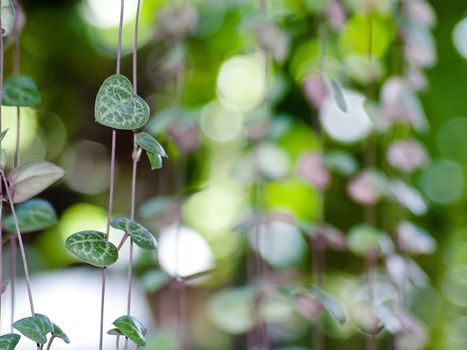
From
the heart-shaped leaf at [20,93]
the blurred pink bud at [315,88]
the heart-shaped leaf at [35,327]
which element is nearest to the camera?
the heart-shaped leaf at [35,327]

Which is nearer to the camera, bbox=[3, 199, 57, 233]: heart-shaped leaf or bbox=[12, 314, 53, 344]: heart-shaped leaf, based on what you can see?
bbox=[12, 314, 53, 344]: heart-shaped leaf

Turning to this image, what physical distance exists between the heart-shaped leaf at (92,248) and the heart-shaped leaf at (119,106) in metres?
0.06

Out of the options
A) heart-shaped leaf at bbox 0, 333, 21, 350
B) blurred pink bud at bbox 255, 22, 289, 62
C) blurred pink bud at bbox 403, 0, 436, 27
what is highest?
blurred pink bud at bbox 403, 0, 436, 27

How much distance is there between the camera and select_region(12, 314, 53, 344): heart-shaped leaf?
334 millimetres

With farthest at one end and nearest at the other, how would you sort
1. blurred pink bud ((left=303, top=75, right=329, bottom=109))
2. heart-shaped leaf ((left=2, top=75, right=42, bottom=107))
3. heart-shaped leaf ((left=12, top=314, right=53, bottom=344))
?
blurred pink bud ((left=303, top=75, right=329, bottom=109)) < heart-shaped leaf ((left=2, top=75, right=42, bottom=107)) < heart-shaped leaf ((left=12, top=314, right=53, bottom=344))

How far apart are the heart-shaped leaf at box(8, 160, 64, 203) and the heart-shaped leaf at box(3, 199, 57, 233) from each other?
0.10 m

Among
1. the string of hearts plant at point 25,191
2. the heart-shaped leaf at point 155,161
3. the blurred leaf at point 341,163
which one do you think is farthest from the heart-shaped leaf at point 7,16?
the blurred leaf at point 341,163

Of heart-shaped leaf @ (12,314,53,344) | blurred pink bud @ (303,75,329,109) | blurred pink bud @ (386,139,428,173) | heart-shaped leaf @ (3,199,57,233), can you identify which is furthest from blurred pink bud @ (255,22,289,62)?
heart-shaped leaf @ (12,314,53,344)

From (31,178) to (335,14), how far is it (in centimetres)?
35

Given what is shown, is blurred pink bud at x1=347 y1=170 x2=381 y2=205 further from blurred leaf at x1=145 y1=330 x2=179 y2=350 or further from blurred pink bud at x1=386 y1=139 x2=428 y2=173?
blurred leaf at x1=145 y1=330 x2=179 y2=350

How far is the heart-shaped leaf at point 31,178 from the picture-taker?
0.38 metres

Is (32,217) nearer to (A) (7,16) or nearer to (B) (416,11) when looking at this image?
(A) (7,16)

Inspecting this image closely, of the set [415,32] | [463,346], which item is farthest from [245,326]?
[463,346]

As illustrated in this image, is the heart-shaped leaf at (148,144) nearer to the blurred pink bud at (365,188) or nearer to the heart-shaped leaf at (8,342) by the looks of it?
the heart-shaped leaf at (8,342)
